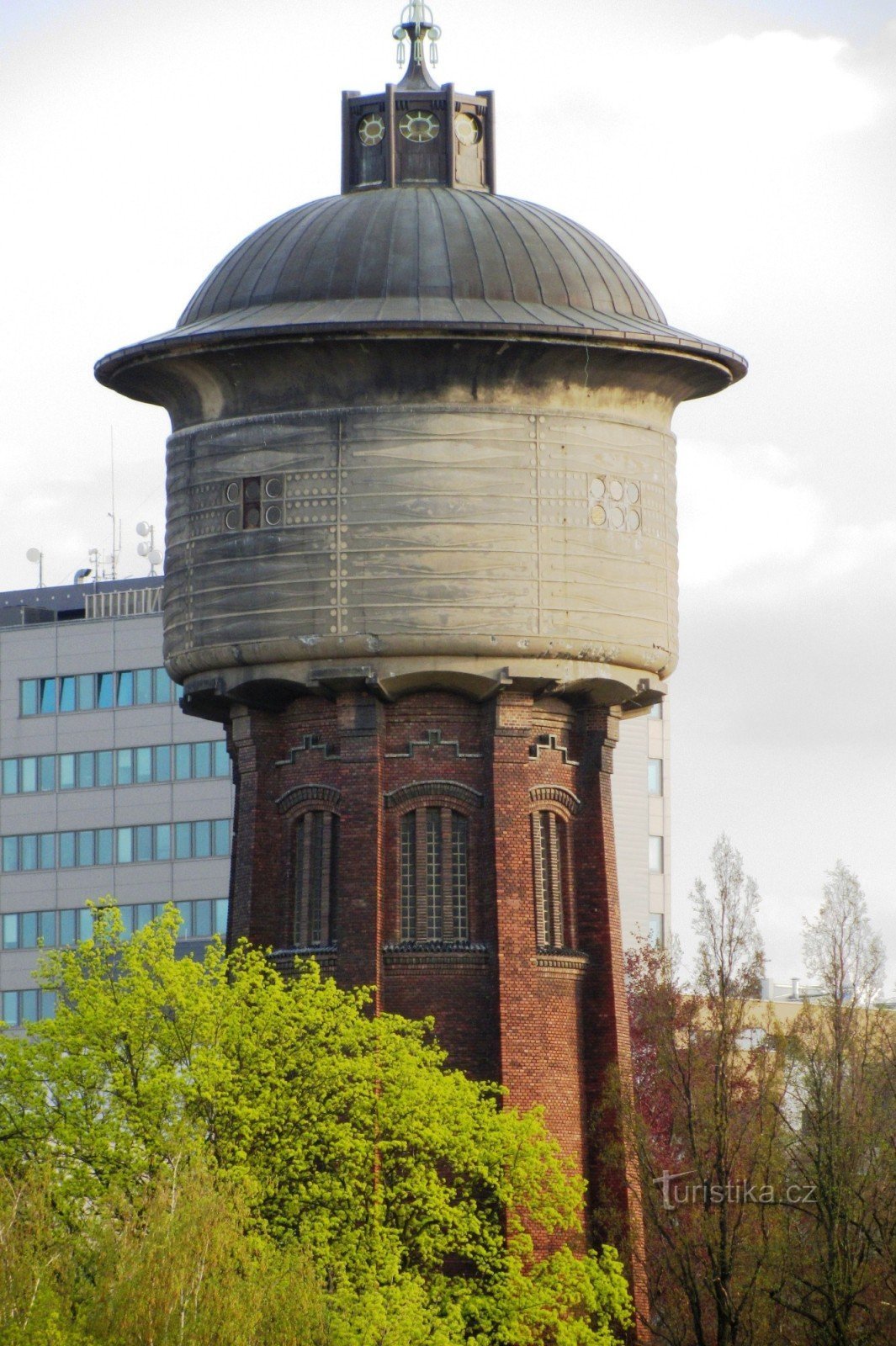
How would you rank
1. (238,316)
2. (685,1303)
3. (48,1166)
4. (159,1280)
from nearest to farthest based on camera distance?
(159,1280), (48,1166), (238,316), (685,1303)

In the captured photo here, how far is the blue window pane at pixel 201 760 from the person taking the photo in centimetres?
8569

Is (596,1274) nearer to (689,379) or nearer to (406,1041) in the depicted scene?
(406,1041)

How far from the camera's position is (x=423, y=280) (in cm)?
4247

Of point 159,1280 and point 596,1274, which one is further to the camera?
point 596,1274

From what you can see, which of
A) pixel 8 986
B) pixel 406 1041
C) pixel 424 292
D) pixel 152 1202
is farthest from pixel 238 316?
pixel 8 986

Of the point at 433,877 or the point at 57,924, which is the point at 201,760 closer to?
the point at 57,924

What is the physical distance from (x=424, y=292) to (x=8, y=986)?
49.6 meters

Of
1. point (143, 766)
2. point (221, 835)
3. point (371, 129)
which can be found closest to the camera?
point (371, 129)

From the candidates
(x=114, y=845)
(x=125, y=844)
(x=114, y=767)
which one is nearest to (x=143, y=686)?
(x=114, y=767)

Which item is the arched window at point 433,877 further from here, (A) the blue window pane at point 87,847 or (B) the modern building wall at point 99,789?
(A) the blue window pane at point 87,847

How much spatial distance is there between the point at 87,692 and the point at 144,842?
4.54 metres

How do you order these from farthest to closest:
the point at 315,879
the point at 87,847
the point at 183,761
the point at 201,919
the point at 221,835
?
the point at 87,847, the point at 183,761, the point at 221,835, the point at 201,919, the point at 315,879

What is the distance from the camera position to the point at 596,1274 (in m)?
40.1

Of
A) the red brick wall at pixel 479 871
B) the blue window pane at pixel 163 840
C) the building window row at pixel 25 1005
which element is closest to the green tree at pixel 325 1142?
the red brick wall at pixel 479 871
